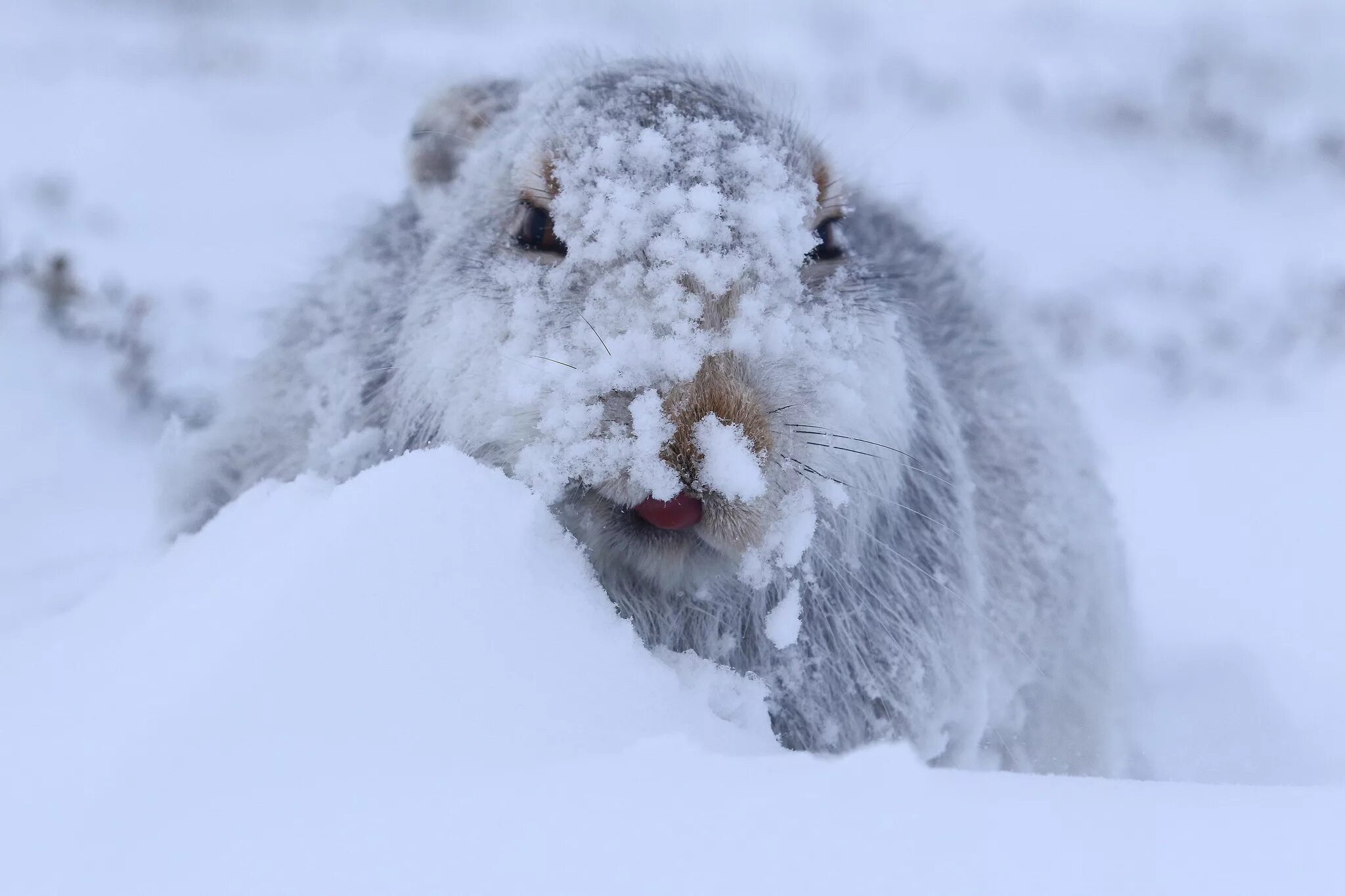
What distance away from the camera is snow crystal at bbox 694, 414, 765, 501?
70.0 inches

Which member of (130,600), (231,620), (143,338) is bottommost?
(143,338)

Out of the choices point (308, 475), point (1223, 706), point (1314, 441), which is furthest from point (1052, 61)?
point (308, 475)

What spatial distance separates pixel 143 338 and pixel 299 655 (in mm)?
5667

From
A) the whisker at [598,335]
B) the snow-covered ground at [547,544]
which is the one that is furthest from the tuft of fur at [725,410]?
the snow-covered ground at [547,544]

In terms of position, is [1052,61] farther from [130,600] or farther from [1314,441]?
[130,600]

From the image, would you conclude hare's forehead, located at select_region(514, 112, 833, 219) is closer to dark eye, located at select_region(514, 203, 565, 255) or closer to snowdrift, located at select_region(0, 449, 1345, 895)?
dark eye, located at select_region(514, 203, 565, 255)

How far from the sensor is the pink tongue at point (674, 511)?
71.5 inches

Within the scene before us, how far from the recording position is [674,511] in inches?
72.1

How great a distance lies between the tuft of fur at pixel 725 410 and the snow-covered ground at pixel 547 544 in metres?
0.23

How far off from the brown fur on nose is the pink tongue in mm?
41

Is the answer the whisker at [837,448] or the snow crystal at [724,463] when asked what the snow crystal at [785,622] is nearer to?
the whisker at [837,448]

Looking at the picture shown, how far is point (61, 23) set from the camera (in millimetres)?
12016

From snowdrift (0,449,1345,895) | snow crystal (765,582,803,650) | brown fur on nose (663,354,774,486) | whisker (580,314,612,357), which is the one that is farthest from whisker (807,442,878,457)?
snowdrift (0,449,1345,895)

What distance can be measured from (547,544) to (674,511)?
0.84 ft
